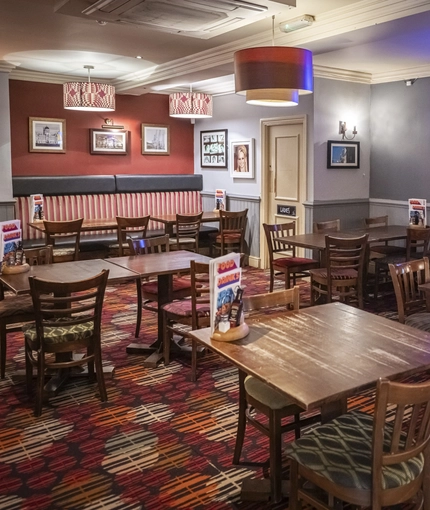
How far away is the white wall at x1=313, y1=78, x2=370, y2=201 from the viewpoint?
715cm

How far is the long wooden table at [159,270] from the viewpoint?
422cm

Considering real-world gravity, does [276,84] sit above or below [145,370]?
above

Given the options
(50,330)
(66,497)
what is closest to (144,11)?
(50,330)

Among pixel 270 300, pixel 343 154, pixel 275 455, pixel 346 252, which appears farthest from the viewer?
pixel 343 154

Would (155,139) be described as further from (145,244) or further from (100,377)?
(100,377)

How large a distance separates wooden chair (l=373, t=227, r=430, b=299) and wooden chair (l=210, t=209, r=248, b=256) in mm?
2186

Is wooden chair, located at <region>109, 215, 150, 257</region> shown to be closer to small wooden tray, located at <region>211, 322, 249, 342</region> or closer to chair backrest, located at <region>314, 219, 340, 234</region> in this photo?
chair backrest, located at <region>314, 219, 340, 234</region>

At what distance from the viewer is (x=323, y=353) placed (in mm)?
2385

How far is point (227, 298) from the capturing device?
2568mm

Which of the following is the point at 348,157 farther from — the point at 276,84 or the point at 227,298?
the point at 227,298

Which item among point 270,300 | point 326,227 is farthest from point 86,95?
point 270,300

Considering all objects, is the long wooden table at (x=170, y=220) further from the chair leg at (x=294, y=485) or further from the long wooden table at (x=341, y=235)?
the chair leg at (x=294, y=485)

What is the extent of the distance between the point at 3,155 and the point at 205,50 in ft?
9.84

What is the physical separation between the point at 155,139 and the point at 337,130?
3283 mm
